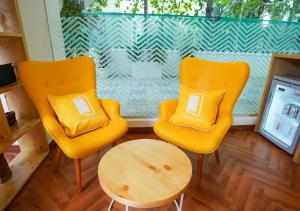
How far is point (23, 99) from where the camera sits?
1.52 meters

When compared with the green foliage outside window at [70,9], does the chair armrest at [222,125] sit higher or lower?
lower

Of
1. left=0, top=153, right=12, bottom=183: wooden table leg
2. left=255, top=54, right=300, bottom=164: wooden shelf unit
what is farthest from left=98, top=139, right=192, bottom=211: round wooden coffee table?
left=255, top=54, right=300, bottom=164: wooden shelf unit

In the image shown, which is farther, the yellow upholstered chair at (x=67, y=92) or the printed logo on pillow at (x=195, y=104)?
the printed logo on pillow at (x=195, y=104)

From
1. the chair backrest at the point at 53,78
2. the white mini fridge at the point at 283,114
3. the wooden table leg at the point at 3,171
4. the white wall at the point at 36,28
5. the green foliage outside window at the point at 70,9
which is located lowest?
the wooden table leg at the point at 3,171

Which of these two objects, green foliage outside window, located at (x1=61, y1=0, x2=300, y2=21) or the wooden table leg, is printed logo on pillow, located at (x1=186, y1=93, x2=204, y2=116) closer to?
green foliage outside window, located at (x1=61, y1=0, x2=300, y2=21)

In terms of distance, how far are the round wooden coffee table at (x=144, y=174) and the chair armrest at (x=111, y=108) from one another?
43 centimetres

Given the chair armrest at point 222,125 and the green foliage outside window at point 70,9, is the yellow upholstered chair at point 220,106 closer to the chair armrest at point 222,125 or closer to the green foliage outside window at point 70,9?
the chair armrest at point 222,125

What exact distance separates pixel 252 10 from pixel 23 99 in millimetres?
2449

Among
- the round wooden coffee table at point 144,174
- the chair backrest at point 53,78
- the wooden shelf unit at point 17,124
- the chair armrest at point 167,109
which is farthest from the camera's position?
the chair armrest at point 167,109

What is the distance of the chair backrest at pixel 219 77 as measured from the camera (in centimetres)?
151

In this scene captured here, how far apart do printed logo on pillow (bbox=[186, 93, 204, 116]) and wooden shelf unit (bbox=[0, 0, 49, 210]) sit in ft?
4.29

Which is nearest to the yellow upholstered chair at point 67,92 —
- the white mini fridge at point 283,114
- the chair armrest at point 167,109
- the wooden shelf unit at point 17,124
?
the wooden shelf unit at point 17,124

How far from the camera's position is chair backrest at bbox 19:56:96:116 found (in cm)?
135

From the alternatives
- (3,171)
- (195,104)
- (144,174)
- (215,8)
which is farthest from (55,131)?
(215,8)
